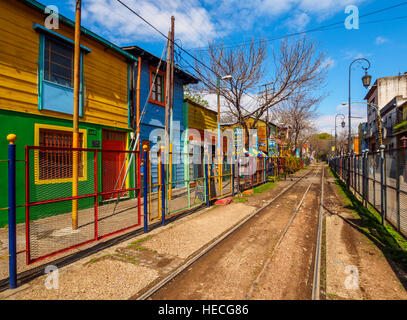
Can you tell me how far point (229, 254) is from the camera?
4.97m

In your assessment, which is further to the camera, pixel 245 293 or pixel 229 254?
pixel 229 254

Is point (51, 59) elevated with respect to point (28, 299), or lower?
elevated

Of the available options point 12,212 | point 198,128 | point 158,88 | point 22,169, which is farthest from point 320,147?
point 12,212

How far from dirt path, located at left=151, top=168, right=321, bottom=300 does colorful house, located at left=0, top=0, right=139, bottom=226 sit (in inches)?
153

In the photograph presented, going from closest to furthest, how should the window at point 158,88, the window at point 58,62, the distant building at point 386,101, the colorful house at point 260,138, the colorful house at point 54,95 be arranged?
the colorful house at point 54,95
the window at point 58,62
the window at point 158,88
the colorful house at point 260,138
the distant building at point 386,101

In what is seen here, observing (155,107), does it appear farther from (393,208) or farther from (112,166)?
(393,208)

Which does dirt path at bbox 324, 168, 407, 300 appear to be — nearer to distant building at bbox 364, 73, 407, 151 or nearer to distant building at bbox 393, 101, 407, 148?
distant building at bbox 393, 101, 407, 148

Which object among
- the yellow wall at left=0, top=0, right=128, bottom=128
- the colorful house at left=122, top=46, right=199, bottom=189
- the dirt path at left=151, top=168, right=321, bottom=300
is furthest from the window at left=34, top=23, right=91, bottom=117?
the dirt path at left=151, top=168, right=321, bottom=300

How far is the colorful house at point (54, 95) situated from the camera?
21.2 feet

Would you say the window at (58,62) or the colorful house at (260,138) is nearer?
the window at (58,62)

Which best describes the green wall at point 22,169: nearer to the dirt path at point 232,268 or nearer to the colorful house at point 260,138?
the dirt path at point 232,268

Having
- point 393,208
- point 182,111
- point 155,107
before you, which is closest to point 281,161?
point 182,111

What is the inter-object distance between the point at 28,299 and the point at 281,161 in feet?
78.8

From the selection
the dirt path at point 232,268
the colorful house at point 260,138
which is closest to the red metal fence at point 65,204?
the dirt path at point 232,268
